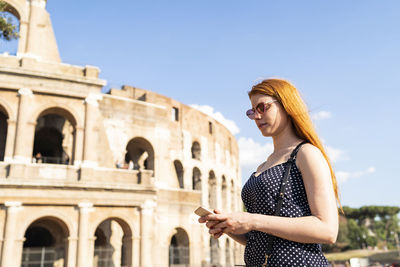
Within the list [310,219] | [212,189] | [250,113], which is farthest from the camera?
[212,189]

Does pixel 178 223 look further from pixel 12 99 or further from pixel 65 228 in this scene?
pixel 12 99

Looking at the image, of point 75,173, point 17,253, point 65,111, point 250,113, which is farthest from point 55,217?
point 250,113

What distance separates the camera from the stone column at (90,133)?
16781 mm

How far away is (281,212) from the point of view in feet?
6.23

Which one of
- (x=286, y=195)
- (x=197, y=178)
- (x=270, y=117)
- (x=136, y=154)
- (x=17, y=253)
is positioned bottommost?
(x=17, y=253)

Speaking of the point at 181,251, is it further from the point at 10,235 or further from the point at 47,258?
the point at 10,235

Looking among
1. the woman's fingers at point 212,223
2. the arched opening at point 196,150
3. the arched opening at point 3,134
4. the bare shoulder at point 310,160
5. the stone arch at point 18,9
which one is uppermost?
the stone arch at point 18,9

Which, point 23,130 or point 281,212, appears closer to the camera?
point 281,212

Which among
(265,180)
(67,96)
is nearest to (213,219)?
(265,180)

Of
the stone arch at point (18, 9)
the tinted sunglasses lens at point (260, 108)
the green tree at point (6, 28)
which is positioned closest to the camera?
the tinted sunglasses lens at point (260, 108)

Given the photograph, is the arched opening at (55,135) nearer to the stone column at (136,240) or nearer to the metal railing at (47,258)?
the stone column at (136,240)

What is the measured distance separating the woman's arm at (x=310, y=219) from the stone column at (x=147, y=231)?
15.9 meters

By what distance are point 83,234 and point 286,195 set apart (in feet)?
50.1

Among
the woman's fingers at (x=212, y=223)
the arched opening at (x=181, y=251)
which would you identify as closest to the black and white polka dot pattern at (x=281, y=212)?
the woman's fingers at (x=212, y=223)
